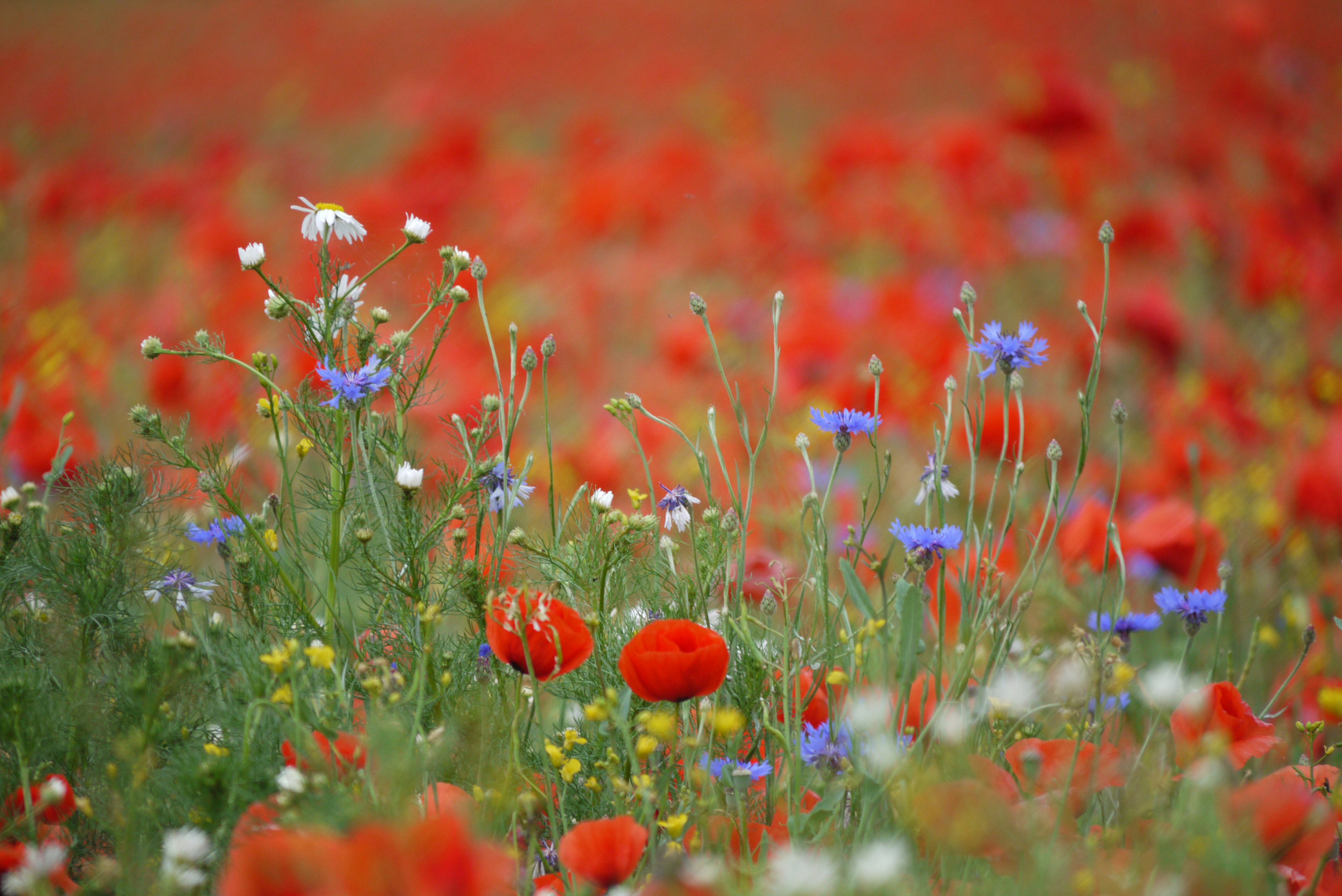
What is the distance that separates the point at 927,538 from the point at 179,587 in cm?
42

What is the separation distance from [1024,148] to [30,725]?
91.8 inches

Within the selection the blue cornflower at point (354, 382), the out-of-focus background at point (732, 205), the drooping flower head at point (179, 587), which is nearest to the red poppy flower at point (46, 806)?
the drooping flower head at point (179, 587)

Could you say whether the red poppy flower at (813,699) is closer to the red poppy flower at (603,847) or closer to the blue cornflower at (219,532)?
the red poppy flower at (603,847)

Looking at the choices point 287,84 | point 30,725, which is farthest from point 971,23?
point 30,725

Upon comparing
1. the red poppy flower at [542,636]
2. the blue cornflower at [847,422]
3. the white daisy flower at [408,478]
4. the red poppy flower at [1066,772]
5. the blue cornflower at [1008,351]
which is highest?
the blue cornflower at [1008,351]

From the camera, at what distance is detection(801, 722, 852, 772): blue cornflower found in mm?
488

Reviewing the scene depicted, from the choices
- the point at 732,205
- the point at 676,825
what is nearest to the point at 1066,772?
the point at 676,825

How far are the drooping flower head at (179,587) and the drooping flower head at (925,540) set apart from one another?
38cm

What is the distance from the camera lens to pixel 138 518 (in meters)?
0.59

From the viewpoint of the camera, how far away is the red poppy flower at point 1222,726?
0.45 m

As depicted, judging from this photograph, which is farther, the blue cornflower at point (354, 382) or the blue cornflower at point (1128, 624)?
the blue cornflower at point (1128, 624)

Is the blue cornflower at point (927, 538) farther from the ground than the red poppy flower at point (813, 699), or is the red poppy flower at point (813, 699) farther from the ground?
the blue cornflower at point (927, 538)

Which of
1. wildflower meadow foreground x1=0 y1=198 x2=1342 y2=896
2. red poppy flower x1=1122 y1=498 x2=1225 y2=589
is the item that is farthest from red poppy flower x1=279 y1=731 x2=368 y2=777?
red poppy flower x1=1122 y1=498 x2=1225 y2=589

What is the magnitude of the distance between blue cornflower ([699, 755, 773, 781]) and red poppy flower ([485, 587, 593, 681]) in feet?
0.29
